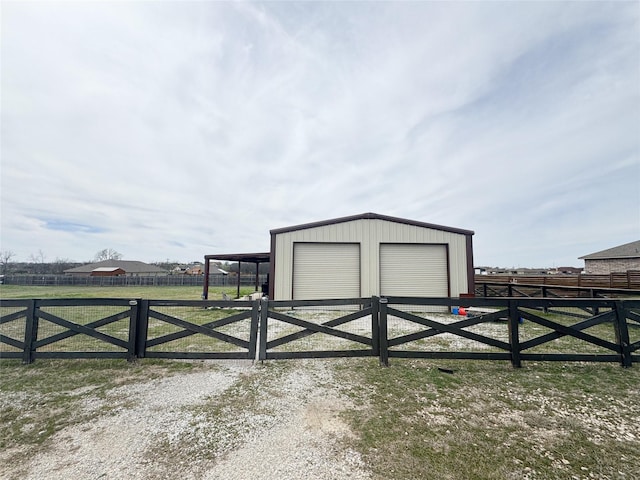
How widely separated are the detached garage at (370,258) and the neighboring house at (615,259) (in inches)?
962

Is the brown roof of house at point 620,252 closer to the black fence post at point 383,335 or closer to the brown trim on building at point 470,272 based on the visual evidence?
Answer: the brown trim on building at point 470,272

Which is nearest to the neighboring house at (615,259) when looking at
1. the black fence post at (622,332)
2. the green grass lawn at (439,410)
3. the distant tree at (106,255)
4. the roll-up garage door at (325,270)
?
the roll-up garage door at (325,270)

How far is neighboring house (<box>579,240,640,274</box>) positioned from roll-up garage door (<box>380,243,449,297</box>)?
24965mm

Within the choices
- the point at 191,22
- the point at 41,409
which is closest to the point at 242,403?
the point at 41,409

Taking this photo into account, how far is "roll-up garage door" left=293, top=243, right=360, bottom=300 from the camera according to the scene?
1104 centimetres

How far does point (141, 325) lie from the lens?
4594 millimetres

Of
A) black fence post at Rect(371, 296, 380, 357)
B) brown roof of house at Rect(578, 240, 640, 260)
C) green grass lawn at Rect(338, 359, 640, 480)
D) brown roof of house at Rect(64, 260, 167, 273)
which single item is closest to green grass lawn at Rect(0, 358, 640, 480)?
green grass lawn at Rect(338, 359, 640, 480)

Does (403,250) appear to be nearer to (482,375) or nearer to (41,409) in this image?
(482,375)

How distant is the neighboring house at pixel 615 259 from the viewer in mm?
23312

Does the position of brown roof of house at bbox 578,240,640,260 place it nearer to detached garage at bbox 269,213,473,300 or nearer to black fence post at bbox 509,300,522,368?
detached garage at bbox 269,213,473,300

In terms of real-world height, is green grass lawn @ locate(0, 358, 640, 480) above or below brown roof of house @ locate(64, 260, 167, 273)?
below

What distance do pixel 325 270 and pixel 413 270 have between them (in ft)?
12.2

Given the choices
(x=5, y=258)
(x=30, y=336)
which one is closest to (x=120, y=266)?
(x=5, y=258)

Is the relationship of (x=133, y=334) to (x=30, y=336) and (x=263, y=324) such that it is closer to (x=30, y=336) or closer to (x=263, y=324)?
(x=30, y=336)
